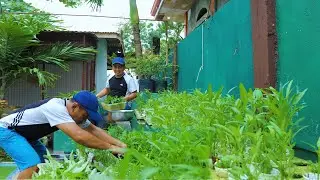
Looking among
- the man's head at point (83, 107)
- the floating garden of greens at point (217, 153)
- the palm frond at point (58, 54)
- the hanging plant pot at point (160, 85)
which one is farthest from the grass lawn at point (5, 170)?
the hanging plant pot at point (160, 85)

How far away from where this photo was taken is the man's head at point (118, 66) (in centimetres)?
570

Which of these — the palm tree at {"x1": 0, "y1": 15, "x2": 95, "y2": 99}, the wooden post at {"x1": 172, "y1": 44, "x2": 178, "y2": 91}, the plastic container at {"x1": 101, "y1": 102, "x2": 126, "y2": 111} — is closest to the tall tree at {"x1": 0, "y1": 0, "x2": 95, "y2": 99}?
the palm tree at {"x1": 0, "y1": 15, "x2": 95, "y2": 99}

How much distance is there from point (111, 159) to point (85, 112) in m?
0.79

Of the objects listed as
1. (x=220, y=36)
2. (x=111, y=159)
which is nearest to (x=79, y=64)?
(x=220, y=36)

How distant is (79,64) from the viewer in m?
10.6

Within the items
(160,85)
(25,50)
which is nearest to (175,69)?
(160,85)

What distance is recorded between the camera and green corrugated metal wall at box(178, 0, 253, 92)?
179 inches

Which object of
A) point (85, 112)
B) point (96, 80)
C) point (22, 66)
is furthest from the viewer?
point (96, 80)

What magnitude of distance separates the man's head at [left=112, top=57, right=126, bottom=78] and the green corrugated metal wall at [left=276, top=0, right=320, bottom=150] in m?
2.85

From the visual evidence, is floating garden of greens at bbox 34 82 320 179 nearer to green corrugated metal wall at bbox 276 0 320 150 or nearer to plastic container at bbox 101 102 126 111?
green corrugated metal wall at bbox 276 0 320 150

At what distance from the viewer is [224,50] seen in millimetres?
5543

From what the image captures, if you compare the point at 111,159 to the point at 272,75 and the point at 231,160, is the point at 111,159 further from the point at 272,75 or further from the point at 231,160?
the point at 272,75

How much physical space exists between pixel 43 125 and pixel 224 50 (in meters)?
3.07

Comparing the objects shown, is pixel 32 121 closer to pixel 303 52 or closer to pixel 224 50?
pixel 303 52
